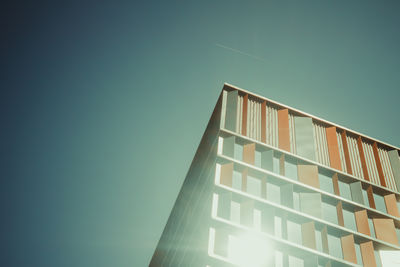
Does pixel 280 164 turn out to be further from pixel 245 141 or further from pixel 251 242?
pixel 251 242

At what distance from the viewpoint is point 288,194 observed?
3711 mm

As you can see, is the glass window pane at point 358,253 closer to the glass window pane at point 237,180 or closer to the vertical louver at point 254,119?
the glass window pane at point 237,180

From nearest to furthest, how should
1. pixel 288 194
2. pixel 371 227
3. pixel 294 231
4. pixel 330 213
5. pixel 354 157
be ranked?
pixel 294 231, pixel 288 194, pixel 330 213, pixel 371 227, pixel 354 157

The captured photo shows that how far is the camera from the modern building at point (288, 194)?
3.25 meters

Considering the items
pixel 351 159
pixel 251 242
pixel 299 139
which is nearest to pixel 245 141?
pixel 299 139

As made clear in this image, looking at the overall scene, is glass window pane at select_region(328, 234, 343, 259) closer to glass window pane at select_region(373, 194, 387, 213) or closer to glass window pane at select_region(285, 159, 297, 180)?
glass window pane at select_region(285, 159, 297, 180)

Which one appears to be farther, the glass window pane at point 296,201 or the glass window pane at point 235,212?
the glass window pane at point 296,201

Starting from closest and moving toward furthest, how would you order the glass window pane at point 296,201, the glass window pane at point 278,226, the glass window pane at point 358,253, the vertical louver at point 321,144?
the glass window pane at point 278,226 → the glass window pane at point 358,253 → the glass window pane at point 296,201 → the vertical louver at point 321,144

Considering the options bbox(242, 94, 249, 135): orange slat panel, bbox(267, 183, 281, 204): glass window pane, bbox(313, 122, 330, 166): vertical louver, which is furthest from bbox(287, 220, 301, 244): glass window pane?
bbox(242, 94, 249, 135): orange slat panel

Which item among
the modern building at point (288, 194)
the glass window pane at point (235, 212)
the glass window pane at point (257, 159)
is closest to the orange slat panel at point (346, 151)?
the modern building at point (288, 194)

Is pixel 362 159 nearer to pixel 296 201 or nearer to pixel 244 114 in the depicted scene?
pixel 296 201

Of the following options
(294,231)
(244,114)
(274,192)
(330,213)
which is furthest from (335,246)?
(244,114)

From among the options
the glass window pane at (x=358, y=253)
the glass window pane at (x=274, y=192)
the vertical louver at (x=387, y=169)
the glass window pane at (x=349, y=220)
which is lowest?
the glass window pane at (x=358, y=253)

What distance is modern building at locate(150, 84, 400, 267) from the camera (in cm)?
325
